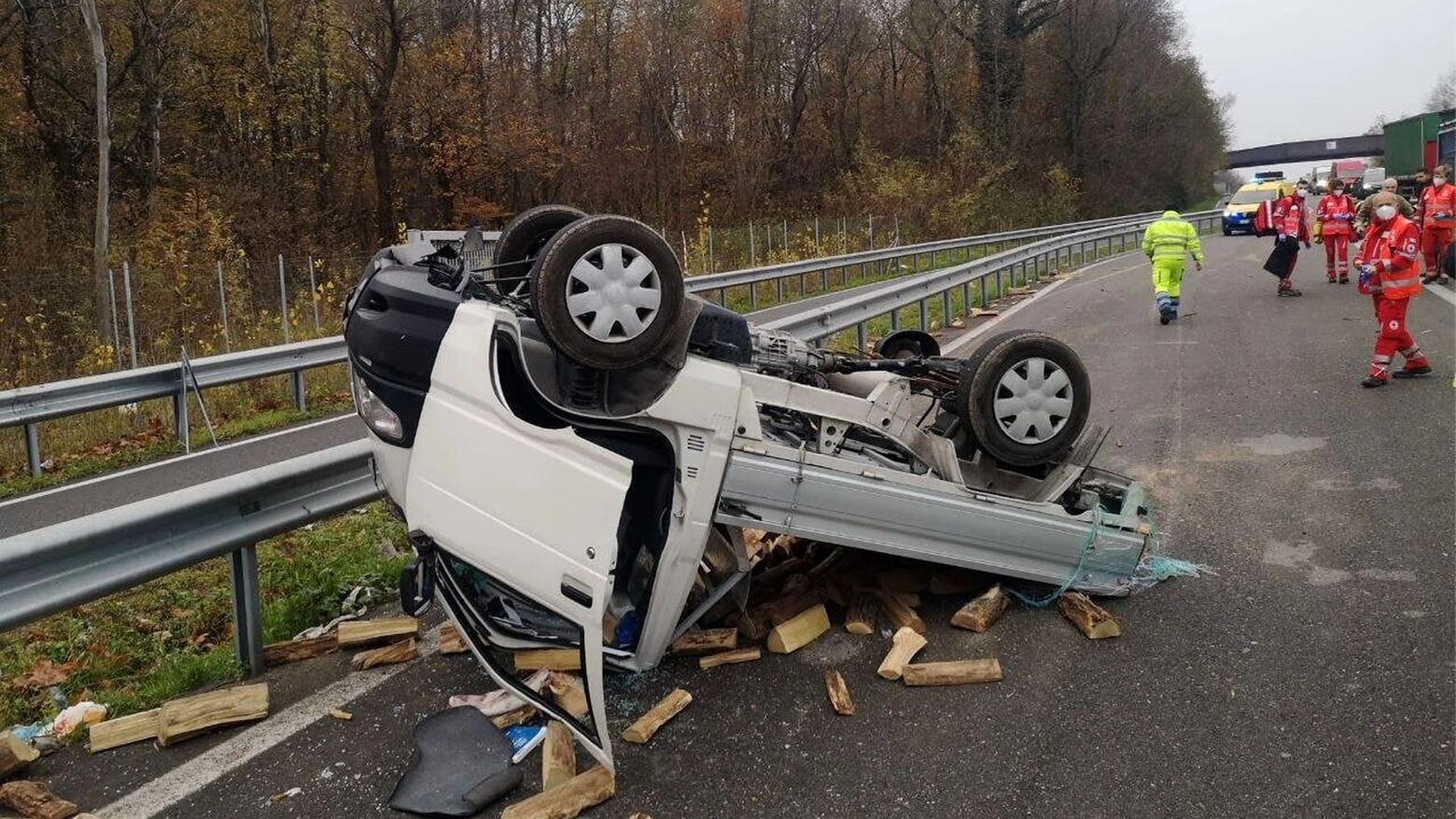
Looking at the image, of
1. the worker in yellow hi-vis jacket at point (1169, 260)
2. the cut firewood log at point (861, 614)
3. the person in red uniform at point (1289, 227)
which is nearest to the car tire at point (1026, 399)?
the cut firewood log at point (861, 614)

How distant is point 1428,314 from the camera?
37.6 ft

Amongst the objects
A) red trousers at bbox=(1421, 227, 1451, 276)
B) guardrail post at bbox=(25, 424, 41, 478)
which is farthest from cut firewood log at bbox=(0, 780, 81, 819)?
red trousers at bbox=(1421, 227, 1451, 276)

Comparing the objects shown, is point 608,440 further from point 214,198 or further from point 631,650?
point 214,198

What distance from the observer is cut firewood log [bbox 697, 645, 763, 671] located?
3.66m

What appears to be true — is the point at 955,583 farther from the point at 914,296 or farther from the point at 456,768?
the point at 914,296

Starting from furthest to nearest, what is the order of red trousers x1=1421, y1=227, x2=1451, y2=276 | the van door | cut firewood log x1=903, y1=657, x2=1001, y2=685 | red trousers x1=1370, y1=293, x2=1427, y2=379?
red trousers x1=1421, y1=227, x2=1451, y2=276 → red trousers x1=1370, y1=293, x2=1427, y2=379 → cut firewood log x1=903, y1=657, x2=1001, y2=685 → the van door

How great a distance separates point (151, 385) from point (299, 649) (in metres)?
6.21

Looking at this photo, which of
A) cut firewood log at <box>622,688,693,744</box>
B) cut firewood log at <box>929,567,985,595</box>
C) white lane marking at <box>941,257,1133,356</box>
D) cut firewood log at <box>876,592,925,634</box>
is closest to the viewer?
cut firewood log at <box>622,688,693,744</box>

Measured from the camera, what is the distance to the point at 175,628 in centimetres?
481

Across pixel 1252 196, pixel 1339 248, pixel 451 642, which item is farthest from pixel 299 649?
pixel 1252 196

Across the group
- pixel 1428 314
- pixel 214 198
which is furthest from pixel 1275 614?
pixel 214 198

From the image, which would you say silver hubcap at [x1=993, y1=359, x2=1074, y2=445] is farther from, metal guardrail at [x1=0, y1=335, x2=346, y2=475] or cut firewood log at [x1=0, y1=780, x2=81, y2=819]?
metal guardrail at [x1=0, y1=335, x2=346, y2=475]

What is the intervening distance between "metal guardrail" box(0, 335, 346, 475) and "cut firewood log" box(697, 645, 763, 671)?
23.1 feet

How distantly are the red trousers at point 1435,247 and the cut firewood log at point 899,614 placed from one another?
46.5 ft
